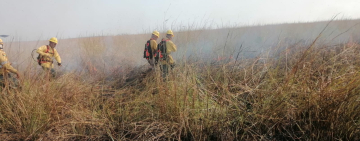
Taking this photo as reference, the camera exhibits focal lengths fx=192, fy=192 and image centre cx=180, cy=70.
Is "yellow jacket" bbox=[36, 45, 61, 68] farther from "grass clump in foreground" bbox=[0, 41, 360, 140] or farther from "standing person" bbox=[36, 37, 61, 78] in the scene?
"grass clump in foreground" bbox=[0, 41, 360, 140]

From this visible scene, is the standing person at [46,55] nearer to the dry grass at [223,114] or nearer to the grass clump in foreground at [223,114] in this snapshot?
the dry grass at [223,114]

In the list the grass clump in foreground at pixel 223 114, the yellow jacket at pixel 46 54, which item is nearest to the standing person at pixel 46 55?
the yellow jacket at pixel 46 54

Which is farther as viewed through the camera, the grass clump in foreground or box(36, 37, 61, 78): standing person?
box(36, 37, 61, 78): standing person

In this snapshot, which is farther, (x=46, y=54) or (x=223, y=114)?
(x=46, y=54)

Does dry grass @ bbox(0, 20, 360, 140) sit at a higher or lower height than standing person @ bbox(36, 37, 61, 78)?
lower

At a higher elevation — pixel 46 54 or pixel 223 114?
pixel 46 54

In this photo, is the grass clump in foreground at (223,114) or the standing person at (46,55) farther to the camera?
the standing person at (46,55)

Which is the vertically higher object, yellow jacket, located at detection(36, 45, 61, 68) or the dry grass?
yellow jacket, located at detection(36, 45, 61, 68)

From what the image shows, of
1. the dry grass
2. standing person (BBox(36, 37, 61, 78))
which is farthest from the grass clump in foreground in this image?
standing person (BBox(36, 37, 61, 78))

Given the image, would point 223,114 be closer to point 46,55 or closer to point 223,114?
point 223,114

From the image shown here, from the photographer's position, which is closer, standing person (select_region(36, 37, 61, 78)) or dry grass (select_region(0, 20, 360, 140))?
dry grass (select_region(0, 20, 360, 140))

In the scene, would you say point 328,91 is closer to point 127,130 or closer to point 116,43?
point 127,130

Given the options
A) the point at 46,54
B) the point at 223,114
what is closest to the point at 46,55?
the point at 46,54

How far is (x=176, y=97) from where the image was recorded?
215cm
